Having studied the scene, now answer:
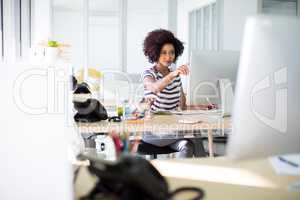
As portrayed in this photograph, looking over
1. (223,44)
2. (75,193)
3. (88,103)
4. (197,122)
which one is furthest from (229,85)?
(223,44)

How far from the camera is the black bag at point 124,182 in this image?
2.00 feet

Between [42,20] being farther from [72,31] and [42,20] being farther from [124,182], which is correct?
[124,182]

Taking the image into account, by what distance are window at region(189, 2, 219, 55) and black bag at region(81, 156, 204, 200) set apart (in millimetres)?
5120

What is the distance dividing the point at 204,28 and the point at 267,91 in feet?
16.9

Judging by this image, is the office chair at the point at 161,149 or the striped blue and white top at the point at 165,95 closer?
the office chair at the point at 161,149

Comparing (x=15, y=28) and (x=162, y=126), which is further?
(x=15, y=28)

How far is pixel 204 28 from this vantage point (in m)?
5.84

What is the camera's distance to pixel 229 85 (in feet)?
6.24

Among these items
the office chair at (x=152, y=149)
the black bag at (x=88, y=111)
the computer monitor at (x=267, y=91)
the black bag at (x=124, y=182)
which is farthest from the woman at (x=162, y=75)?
the black bag at (x=124, y=182)

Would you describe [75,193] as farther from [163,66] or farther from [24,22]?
[24,22]

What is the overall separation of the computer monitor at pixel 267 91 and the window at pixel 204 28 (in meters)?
4.84

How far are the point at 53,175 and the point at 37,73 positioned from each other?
21 centimetres

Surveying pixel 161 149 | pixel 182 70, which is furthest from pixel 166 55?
pixel 161 149

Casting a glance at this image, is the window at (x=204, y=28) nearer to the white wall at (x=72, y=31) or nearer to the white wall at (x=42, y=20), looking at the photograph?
the white wall at (x=72, y=31)
